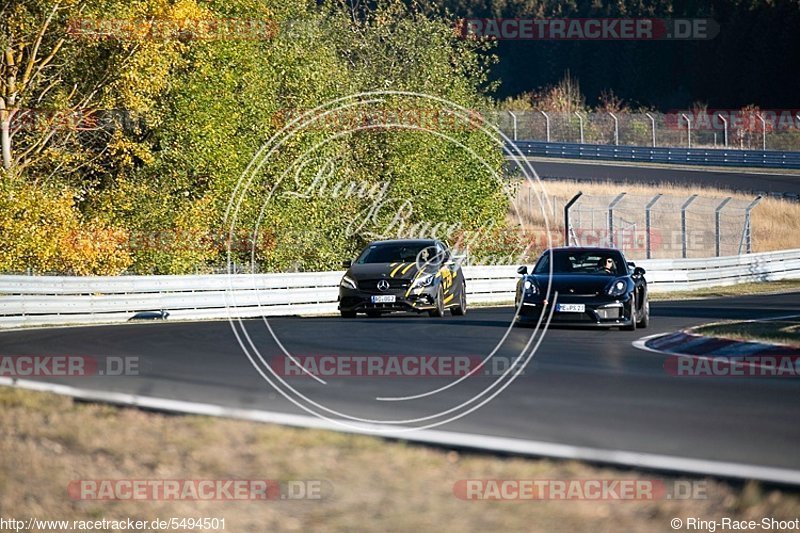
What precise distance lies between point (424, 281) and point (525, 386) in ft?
41.8

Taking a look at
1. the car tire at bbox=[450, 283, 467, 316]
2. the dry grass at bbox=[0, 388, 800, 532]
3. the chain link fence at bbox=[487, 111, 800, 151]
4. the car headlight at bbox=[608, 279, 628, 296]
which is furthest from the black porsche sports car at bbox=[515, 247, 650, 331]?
the chain link fence at bbox=[487, 111, 800, 151]

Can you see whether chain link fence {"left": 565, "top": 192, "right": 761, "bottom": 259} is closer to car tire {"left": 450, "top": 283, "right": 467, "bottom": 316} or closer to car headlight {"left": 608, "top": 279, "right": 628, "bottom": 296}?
car tire {"left": 450, "top": 283, "right": 467, "bottom": 316}

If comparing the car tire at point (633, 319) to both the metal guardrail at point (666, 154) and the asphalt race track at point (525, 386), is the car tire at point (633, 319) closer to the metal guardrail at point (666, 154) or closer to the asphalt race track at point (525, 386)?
the asphalt race track at point (525, 386)

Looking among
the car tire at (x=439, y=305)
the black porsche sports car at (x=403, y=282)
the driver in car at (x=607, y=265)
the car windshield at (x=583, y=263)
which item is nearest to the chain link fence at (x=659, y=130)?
the black porsche sports car at (x=403, y=282)

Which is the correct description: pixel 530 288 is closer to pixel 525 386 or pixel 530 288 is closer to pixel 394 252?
pixel 394 252

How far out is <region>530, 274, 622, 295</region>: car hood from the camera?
65.9 ft

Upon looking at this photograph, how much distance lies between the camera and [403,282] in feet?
77.3

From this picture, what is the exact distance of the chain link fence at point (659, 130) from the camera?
77.9 meters

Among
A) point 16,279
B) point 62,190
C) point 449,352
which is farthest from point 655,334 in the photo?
point 62,190

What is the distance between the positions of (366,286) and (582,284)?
16.4ft

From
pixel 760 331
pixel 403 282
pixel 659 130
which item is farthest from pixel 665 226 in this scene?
pixel 760 331

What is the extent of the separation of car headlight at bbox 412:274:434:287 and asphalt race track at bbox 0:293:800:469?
3.76m

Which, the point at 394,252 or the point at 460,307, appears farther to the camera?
the point at 460,307

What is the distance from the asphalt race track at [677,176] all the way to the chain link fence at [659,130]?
295 inches
